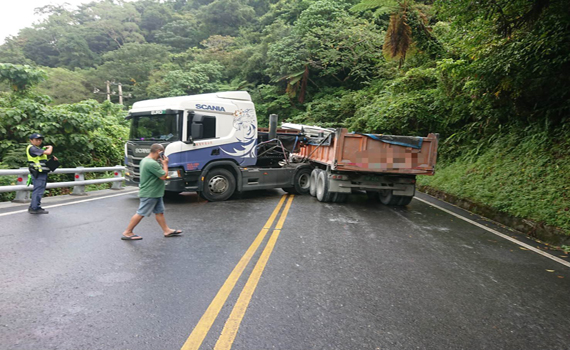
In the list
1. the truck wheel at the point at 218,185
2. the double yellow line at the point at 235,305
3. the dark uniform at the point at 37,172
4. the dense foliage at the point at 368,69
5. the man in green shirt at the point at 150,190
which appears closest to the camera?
the double yellow line at the point at 235,305

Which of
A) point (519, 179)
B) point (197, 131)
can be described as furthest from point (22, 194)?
point (519, 179)

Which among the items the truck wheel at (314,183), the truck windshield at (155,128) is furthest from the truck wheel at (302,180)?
the truck windshield at (155,128)

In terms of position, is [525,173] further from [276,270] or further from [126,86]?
[126,86]

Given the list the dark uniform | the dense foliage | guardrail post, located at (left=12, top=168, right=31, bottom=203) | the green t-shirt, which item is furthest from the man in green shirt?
the dense foliage

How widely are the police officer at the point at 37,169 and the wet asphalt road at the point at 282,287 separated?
0.38 meters

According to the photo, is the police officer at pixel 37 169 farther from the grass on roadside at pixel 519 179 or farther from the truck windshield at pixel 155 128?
the grass on roadside at pixel 519 179

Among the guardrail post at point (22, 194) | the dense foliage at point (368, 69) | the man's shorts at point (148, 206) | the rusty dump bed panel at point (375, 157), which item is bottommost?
the guardrail post at point (22, 194)

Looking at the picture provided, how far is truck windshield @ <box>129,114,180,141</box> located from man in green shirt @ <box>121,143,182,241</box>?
11.4 ft

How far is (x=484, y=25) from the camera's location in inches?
365

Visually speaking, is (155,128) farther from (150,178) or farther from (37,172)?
(150,178)

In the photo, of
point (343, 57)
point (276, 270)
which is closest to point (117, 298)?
point (276, 270)

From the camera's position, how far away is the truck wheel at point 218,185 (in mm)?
9664

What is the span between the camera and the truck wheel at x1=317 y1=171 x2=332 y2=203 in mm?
9961

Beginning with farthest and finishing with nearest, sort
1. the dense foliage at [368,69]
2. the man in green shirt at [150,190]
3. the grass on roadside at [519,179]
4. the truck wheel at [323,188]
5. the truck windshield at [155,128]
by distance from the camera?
1. the truck wheel at [323,188]
2. the dense foliage at [368,69]
3. the truck windshield at [155,128]
4. the grass on roadside at [519,179]
5. the man in green shirt at [150,190]
